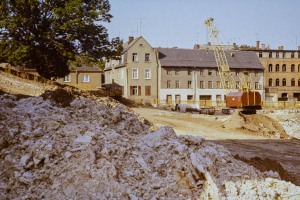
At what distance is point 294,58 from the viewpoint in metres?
72.1

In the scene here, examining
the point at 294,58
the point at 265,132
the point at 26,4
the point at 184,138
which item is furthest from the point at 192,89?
the point at 184,138

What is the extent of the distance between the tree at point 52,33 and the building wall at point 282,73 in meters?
47.6

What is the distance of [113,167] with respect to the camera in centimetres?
1041

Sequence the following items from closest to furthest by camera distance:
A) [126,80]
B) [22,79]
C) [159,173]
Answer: [159,173] < [22,79] < [126,80]

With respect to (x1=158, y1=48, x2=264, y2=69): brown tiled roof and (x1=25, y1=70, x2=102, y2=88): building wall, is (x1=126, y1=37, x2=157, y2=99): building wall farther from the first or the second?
(x1=25, y1=70, x2=102, y2=88): building wall

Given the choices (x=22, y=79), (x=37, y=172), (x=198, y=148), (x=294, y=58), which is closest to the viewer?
(x=37, y=172)

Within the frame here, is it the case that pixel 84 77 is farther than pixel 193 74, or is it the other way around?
pixel 193 74

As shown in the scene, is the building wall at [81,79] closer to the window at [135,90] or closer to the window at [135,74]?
the window at [135,90]

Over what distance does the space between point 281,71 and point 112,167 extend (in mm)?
68261

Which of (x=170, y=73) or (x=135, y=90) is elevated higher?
(x=170, y=73)

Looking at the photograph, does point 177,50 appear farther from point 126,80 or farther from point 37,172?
point 37,172

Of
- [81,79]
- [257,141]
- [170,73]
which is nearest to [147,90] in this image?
[170,73]

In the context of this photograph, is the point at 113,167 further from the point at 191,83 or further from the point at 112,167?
the point at 191,83

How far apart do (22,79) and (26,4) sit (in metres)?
6.92
